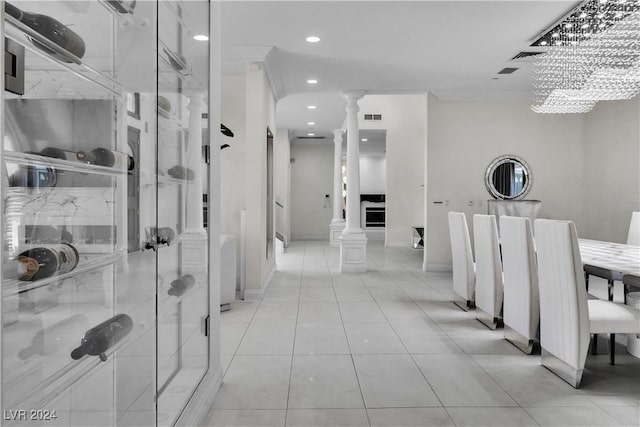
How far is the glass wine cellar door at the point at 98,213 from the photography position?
3.23ft

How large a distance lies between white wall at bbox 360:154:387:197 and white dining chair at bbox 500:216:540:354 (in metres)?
10.6

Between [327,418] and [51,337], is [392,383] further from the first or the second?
[51,337]

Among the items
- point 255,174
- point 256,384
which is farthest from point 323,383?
point 255,174

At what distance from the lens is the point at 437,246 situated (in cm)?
689

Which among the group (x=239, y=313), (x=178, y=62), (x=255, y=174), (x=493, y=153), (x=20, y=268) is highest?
(x=493, y=153)

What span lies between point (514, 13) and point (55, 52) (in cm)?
400

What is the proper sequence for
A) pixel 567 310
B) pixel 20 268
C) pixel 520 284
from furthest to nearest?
pixel 520 284
pixel 567 310
pixel 20 268

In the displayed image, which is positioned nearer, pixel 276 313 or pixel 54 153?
pixel 54 153

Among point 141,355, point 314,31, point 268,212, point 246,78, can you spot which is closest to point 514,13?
point 314,31

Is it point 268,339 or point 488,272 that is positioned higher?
point 488,272

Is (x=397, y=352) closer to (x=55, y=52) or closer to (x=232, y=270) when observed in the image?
(x=232, y=270)

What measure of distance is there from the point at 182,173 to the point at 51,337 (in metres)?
1.10

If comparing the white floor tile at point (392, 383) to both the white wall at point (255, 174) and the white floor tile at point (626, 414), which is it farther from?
the white wall at point (255, 174)

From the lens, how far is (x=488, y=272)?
12.3 feet
